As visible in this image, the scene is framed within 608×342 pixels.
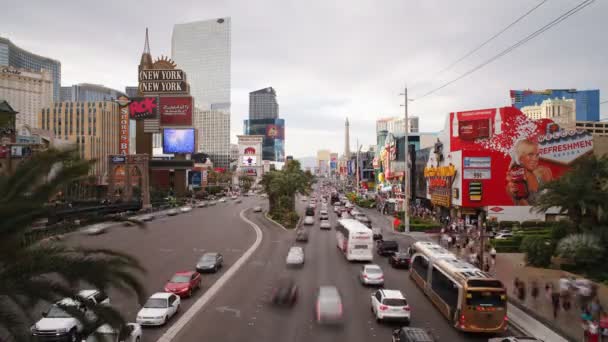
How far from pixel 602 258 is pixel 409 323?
15789 mm

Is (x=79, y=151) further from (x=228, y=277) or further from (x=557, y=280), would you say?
(x=557, y=280)

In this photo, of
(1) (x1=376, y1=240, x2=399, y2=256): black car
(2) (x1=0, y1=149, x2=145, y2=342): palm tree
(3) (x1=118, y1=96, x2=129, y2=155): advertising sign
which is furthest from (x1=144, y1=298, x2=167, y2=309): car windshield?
(3) (x1=118, y1=96, x2=129, y2=155): advertising sign

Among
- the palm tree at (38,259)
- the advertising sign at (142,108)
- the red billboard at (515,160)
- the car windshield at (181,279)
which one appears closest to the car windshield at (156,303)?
the car windshield at (181,279)

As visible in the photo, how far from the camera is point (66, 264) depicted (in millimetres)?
8438

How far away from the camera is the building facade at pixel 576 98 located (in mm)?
138375

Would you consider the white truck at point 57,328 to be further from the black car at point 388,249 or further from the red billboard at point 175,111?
the red billboard at point 175,111

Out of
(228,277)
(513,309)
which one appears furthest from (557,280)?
(228,277)

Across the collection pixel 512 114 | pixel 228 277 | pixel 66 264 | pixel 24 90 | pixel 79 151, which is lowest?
pixel 228 277

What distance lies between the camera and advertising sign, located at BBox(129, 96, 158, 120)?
9119 cm

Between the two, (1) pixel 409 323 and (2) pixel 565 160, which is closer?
(1) pixel 409 323

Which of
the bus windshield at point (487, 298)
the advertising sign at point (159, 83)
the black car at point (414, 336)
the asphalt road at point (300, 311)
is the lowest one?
the asphalt road at point (300, 311)

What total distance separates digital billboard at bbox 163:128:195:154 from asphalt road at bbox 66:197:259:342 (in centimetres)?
3565

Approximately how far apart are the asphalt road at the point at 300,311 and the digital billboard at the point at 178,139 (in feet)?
222

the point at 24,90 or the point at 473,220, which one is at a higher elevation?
the point at 24,90
